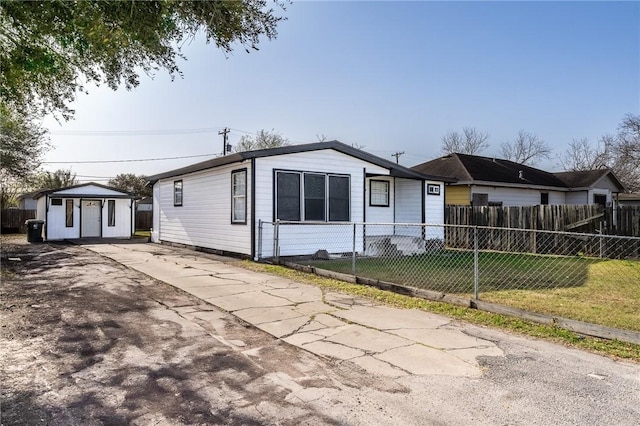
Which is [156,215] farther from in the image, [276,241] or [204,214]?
[276,241]

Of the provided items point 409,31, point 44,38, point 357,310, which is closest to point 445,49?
point 409,31

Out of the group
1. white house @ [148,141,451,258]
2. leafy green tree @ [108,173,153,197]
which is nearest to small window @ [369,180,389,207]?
white house @ [148,141,451,258]

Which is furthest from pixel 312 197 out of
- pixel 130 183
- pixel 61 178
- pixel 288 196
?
pixel 61 178

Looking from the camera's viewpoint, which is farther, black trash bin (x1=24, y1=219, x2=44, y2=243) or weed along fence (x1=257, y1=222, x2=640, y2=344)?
black trash bin (x1=24, y1=219, x2=44, y2=243)

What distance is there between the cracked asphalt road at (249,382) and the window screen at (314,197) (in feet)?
22.6

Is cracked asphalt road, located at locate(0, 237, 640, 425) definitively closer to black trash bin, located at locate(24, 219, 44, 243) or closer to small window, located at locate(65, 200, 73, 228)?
black trash bin, located at locate(24, 219, 44, 243)

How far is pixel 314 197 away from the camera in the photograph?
12.1 metres

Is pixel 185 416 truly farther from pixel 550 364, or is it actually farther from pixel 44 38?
pixel 44 38

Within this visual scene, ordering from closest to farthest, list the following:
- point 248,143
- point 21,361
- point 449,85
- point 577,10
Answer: point 21,361 → point 577,10 → point 449,85 → point 248,143

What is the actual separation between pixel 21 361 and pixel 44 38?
4.04m

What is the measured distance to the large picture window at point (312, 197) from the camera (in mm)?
11531

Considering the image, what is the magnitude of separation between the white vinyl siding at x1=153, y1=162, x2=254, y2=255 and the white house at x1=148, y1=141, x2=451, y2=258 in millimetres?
31

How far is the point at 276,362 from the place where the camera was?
3.84 meters

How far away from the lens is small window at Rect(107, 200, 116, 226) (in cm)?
2170
